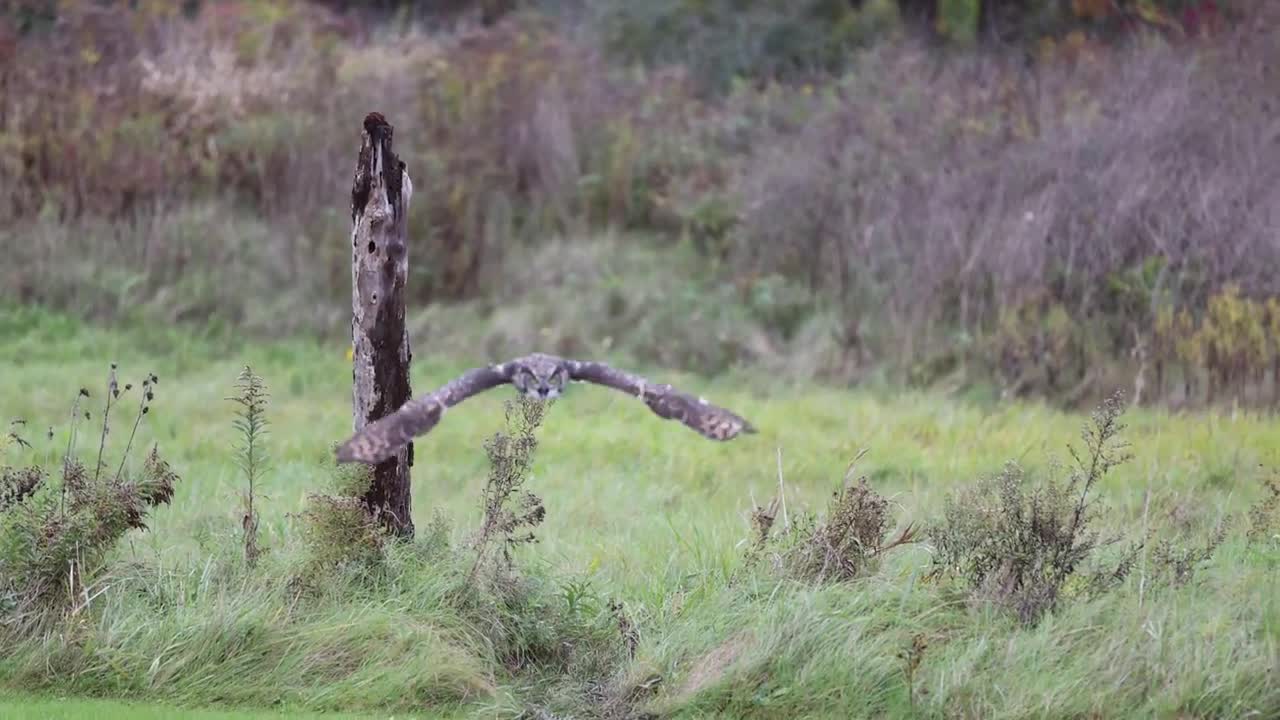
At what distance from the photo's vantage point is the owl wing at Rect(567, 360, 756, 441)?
6.89 metres

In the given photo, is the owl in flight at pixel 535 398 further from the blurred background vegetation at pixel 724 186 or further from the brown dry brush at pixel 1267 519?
the blurred background vegetation at pixel 724 186

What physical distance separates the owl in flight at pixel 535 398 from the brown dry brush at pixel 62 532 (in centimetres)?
146

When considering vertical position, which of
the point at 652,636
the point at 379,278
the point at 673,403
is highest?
the point at 379,278

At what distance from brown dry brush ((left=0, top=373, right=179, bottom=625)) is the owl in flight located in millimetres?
1459

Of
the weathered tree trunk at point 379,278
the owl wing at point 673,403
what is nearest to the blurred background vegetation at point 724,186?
the weathered tree trunk at point 379,278

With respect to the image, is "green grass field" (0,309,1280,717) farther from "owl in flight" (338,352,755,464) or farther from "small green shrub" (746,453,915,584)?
"owl in flight" (338,352,755,464)

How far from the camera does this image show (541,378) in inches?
290

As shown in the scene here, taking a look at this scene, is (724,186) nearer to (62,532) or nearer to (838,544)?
(838,544)

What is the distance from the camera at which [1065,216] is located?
1638 cm

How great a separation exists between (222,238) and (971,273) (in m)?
8.80

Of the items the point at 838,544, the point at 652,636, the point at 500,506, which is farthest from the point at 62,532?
the point at 838,544

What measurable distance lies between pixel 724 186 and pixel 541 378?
12395 mm

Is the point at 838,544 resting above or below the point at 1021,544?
below

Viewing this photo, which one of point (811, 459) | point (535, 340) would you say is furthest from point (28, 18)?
point (811, 459)
